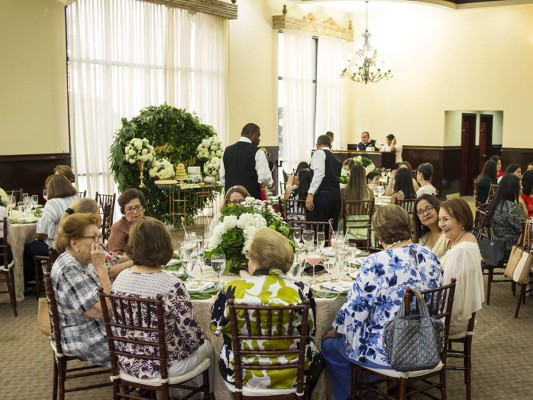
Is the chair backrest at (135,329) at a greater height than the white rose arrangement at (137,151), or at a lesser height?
lesser

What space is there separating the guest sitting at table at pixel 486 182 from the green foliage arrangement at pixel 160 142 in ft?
14.5

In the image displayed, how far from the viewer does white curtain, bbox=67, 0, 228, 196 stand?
10.5 m

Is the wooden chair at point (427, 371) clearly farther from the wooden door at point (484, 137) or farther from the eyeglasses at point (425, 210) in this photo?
the wooden door at point (484, 137)

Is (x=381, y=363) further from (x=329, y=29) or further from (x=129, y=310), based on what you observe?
(x=329, y=29)

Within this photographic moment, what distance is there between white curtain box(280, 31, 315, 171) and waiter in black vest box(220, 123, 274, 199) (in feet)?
23.8

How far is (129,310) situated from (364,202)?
4817 mm

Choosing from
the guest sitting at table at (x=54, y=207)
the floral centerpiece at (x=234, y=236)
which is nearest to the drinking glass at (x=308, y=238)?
the floral centerpiece at (x=234, y=236)

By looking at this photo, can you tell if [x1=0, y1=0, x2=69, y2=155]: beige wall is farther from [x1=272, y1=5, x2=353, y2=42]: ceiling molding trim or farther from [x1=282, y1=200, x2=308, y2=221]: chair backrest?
[x1=272, y1=5, x2=353, y2=42]: ceiling molding trim

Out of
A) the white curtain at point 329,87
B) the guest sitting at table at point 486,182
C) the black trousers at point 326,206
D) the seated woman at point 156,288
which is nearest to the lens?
the seated woman at point 156,288

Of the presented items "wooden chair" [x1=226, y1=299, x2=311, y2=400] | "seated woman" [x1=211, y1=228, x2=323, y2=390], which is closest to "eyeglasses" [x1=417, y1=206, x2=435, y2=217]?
"seated woman" [x1=211, y1=228, x2=323, y2=390]

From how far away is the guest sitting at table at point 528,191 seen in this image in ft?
25.0

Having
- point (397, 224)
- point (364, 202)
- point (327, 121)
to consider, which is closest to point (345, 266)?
point (397, 224)

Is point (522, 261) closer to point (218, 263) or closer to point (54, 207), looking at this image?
point (218, 263)

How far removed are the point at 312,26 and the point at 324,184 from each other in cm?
801
